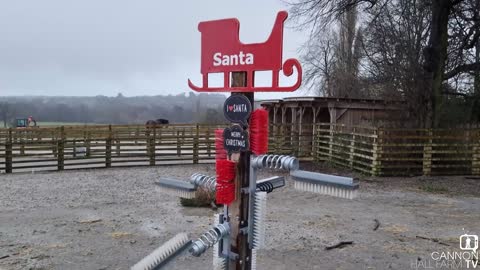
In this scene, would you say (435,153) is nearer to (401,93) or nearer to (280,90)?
(401,93)

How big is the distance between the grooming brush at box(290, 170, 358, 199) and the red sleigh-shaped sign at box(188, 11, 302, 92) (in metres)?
0.50

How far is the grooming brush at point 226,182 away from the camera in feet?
8.82

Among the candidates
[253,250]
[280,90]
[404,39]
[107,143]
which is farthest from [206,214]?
[404,39]

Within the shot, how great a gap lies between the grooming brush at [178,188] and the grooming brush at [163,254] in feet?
1.48

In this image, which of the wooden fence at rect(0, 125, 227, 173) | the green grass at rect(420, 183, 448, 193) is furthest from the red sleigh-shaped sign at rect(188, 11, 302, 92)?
the wooden fence at rect(0, 125, 227, 173)

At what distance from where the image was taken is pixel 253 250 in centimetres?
282

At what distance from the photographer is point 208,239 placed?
8.61ft

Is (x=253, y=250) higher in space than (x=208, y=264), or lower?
higher

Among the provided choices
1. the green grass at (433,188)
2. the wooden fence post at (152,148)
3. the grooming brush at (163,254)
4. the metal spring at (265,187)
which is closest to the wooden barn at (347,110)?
the green grass at (433,188)

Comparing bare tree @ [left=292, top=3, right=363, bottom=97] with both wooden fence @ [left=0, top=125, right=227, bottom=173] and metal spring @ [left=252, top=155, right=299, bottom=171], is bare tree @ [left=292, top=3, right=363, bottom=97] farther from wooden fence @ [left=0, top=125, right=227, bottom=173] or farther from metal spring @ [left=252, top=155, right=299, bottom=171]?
metal spring @ [left=252, top=155, right=299, bottom=171]

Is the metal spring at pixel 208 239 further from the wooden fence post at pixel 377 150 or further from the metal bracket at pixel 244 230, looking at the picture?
the wooden fence post at pixel 377 150

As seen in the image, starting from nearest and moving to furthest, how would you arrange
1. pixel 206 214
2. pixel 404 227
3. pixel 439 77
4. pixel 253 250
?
1. pixel 253 250
2. pixel 404 227
3. pixel 206 214
4. pixel 439 77

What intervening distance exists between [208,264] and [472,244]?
3671mm

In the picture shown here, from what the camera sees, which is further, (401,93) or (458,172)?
(401,93)
